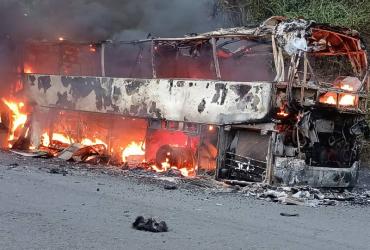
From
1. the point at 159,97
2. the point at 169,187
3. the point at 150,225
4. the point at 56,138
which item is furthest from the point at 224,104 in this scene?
the point at 56,138

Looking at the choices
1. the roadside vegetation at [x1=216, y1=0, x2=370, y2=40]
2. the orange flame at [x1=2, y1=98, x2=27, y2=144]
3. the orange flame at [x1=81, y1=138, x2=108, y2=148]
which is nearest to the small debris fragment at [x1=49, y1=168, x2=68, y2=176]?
the orange flame at [x1=81, y1=138, x2=108, y2=148]

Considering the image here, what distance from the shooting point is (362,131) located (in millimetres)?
10883

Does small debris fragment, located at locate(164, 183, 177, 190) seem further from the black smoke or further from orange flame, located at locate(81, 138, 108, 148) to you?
the black smoke

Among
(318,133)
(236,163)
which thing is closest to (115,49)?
(236,163)

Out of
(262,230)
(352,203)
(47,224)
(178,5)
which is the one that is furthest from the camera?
(178,5)

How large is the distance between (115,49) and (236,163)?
4142 millimetres

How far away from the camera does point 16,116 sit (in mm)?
14891

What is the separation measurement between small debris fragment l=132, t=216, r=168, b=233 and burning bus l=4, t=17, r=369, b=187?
416 centimetres

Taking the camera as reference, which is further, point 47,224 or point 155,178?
point 155,178

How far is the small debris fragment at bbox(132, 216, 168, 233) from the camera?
5.80 m

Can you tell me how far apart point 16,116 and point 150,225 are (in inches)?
393

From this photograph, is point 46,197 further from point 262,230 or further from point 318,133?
point 318,133

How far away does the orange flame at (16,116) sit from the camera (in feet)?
48.4

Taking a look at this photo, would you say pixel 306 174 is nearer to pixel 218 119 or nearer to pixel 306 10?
pixel 218 119
